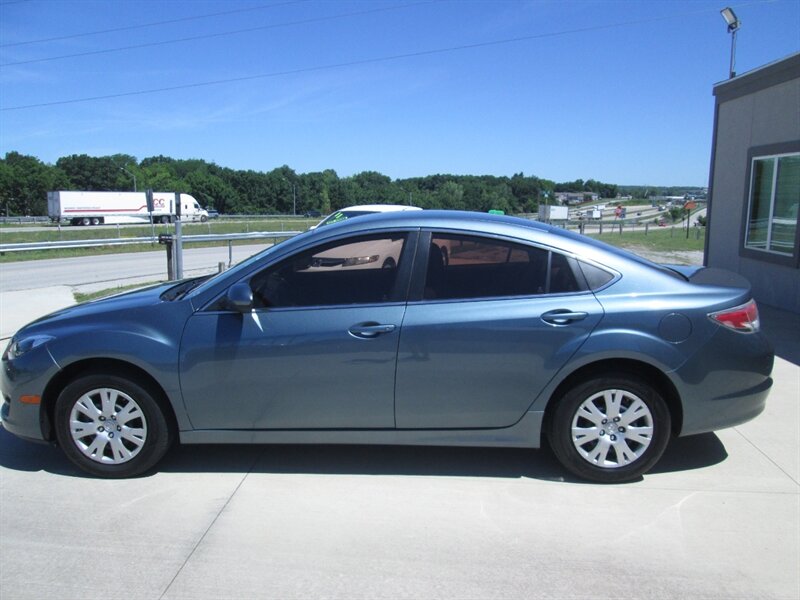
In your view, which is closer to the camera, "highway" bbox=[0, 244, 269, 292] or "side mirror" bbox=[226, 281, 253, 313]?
"side mirror" bbox=[226, 281, 253, 313]

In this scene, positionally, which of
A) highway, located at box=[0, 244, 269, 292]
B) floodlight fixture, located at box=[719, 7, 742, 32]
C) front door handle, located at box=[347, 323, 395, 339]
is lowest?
highway, located at box=[0, 244, 269, 292]

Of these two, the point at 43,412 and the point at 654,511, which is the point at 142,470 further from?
the point at 654,511

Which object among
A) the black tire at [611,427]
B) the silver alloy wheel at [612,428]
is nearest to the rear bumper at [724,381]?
the black tire at [611,427]

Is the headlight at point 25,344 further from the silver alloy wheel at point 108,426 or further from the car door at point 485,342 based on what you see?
the car door at point 485,342

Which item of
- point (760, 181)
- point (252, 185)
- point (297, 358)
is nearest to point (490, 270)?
point (297, 358)

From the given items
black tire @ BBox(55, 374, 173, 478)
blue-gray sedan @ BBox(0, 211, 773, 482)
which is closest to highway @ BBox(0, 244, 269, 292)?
black tire @ BBox(55, 374, 173, 478)

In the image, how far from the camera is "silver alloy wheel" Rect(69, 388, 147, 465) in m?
4.14

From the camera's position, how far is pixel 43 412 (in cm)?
421

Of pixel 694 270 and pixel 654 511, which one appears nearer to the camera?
pixel 654 511

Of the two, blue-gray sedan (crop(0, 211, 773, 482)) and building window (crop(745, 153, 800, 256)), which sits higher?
building window (crop(745, 153, 800, 256))

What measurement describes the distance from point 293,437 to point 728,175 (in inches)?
442

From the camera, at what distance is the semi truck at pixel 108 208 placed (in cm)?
5966

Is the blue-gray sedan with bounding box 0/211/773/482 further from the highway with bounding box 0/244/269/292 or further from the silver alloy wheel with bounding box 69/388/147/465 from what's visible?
the highway with bounding box 0/244/269/292

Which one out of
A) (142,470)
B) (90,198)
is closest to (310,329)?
(142,470)
